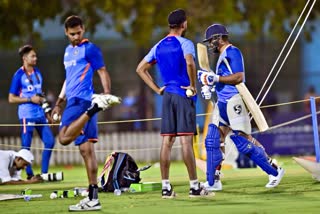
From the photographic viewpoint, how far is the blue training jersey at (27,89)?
1895cm

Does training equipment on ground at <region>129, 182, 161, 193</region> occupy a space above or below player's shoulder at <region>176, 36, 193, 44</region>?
below

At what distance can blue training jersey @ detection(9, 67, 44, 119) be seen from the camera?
1895 centimetres

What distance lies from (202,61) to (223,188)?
6.01 feet

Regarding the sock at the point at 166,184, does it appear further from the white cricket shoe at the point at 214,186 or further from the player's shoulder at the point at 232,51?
the player's shoulder at the point at 232,51

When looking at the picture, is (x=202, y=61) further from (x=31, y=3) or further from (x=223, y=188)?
→ (x=31, y=3)

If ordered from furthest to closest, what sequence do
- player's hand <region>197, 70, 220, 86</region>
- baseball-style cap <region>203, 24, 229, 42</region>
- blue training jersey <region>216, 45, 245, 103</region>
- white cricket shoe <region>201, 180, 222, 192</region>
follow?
white cricket shoe <region>201, 180, 222, 192</region> → baseball-style cap <region>203, 24, 229, 42</region> → blue training jersey <region>216, 45, 245, 103</region> → player's hand <region>197, 70, 220, 86</region>

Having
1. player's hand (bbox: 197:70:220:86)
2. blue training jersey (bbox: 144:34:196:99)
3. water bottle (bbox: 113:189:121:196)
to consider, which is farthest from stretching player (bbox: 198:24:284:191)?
water bottle (bbox: 113:189:121:196)

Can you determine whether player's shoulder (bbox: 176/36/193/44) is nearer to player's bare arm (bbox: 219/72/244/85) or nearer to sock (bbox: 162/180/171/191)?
player's bare arm (bbox: 219/72/244/85)

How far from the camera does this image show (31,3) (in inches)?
1158

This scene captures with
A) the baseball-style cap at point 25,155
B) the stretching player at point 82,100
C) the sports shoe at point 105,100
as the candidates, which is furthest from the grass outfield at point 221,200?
the sports shoe at point 105,100

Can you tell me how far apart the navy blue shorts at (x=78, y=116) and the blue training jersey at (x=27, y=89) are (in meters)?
6.27

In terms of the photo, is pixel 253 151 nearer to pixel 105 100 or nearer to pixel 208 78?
pixel 208 78

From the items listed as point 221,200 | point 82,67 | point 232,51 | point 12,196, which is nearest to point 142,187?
point 12,196

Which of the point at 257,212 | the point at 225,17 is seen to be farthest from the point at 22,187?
the point at 225,17
